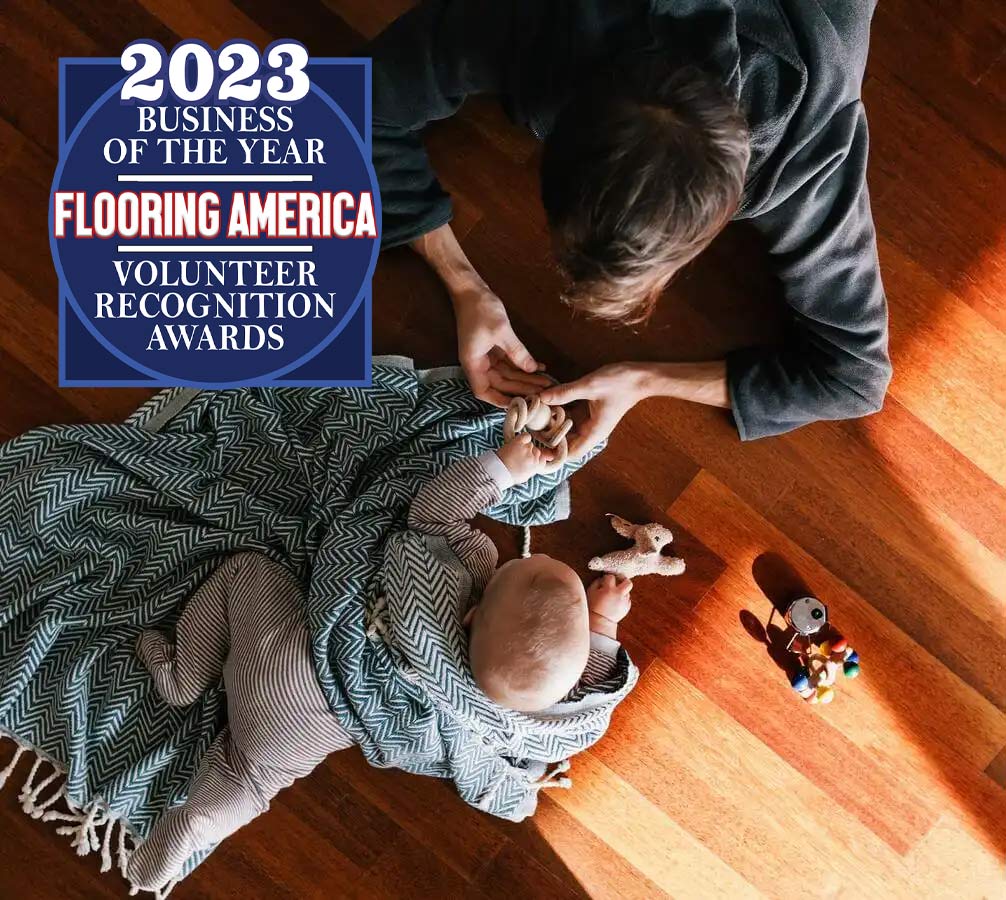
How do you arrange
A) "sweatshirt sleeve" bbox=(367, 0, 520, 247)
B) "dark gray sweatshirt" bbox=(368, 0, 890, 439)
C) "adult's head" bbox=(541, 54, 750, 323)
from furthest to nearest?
1. "sweatshirt sleeve" bbox=(367, 0, 520, 247)
2. "dark gray sweatshirt" bbox=(368, 0, 890, 439)
3. "adult's head" bbox=(541, 54, 750, 323)

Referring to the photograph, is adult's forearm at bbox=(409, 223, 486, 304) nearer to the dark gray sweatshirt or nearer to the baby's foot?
the dark gray sweatshirt

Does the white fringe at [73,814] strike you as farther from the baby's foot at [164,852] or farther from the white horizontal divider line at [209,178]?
the white horizontal divider line at [209,178]

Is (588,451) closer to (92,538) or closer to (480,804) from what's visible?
(480,804)

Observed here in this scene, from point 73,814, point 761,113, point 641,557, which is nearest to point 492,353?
point 641,557

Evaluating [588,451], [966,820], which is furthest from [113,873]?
[966,820]

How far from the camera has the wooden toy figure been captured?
1.04m

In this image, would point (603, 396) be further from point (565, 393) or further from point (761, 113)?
point (761, 113)

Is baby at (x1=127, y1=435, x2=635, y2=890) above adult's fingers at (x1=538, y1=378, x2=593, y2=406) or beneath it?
beneath

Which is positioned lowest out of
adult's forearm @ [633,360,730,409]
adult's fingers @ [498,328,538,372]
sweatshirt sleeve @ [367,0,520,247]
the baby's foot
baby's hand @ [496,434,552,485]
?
the baby's foot

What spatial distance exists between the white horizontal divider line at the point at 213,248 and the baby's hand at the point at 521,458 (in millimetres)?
344

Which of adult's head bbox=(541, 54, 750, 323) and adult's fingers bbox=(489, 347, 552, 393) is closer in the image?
adult's head bbox=(541, 54, 750, 323)

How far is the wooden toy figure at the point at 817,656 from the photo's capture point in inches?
40.9

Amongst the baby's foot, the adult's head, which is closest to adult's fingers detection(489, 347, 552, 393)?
the adult's head

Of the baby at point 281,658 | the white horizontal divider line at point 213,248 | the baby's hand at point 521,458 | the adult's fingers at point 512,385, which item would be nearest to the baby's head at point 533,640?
the baby at point 281,658
